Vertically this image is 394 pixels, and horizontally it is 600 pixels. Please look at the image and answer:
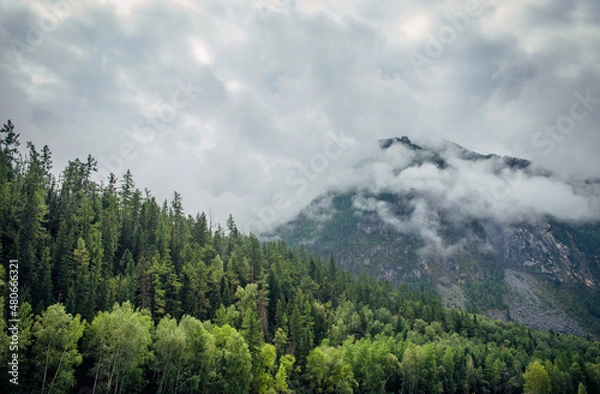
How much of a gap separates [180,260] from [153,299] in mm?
19194

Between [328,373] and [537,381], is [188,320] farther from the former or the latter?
[537,381]

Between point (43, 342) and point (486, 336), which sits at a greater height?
point (486, 336)

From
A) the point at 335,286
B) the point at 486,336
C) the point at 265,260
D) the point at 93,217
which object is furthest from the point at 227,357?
the point at 486,336

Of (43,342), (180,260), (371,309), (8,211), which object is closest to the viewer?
(43,342)

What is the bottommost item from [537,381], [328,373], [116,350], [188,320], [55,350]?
[537,381]

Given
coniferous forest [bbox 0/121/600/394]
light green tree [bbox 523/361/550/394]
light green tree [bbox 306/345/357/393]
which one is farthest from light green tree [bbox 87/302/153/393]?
light green tree [bbox 523/361/550/394]

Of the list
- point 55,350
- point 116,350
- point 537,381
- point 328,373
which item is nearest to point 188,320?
point 116,350

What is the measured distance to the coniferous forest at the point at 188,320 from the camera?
67.6 meters

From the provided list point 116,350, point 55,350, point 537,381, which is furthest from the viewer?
point 537,381

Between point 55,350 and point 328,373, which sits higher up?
point 55,350

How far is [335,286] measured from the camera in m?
159

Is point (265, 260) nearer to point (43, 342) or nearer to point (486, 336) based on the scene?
point (43, 342)

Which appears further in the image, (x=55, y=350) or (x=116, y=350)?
(x=116, y=350)

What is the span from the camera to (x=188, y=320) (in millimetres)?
77875
